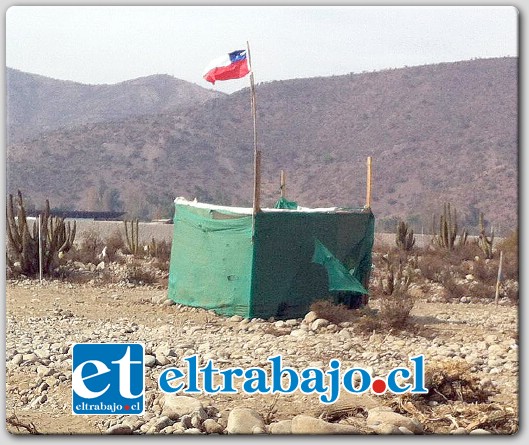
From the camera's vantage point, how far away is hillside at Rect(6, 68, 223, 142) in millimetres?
42375

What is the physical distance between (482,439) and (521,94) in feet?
8.33

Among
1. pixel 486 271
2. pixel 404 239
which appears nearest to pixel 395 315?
pixel 486 271

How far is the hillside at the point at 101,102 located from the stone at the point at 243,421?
3444 cm

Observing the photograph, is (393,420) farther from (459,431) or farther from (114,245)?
(114,245)

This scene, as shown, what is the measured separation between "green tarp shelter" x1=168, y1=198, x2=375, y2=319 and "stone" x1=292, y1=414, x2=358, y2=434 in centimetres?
458

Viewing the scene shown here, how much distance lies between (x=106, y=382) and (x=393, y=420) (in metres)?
2.13

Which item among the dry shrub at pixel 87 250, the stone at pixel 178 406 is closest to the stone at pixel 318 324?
the stone at pixel 178 406

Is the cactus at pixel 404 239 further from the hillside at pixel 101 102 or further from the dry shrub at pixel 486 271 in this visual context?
the hillside at pixel 101 102

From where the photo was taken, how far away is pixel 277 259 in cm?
1132

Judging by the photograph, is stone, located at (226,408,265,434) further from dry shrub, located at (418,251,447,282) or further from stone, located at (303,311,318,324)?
dry shrub, located at (418,251,447,282)

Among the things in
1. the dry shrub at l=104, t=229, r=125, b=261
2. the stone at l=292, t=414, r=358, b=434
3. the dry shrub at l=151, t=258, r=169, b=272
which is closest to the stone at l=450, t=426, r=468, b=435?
the stone at l=292, t=414, r=358, b=434

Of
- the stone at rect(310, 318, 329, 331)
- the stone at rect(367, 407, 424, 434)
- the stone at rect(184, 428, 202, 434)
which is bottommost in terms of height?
the stone at rect(184, 428, 202, 434)

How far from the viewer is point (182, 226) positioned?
12695 mm

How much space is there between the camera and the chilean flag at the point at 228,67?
959cm
